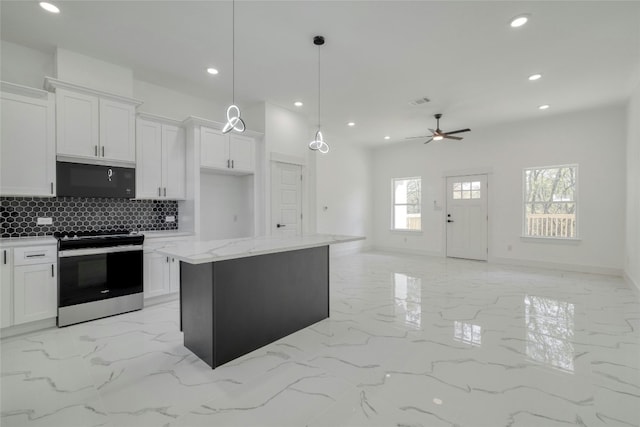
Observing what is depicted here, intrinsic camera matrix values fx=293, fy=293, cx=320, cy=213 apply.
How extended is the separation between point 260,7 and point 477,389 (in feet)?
11.6

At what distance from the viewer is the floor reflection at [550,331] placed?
2389 millimetres

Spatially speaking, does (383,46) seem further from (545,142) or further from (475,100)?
(545,142)

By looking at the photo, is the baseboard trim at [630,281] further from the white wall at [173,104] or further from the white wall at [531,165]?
the white wall at [173,104]

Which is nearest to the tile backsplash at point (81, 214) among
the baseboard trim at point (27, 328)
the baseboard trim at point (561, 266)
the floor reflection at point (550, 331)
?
the baseboard trim at point (27, 328)

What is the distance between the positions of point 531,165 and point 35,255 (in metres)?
7.90

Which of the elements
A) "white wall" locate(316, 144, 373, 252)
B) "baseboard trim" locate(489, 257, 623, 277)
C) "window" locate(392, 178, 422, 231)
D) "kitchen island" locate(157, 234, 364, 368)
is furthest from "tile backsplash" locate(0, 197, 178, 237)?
"baseboard trim" locate(489, 257, 623, 277)

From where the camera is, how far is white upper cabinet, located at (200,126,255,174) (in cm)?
425

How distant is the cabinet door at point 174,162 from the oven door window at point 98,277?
1.03 m

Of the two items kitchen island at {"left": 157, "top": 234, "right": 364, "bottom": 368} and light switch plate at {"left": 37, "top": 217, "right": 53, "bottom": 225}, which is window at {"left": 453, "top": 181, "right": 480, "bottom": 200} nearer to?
kitchen island at {"left": 157, "top": 234, "right": 364, "bottom": 368}

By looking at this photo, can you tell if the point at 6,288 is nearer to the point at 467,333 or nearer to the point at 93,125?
the point at 93,125

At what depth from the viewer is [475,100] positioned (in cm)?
491

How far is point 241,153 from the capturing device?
4.73 m

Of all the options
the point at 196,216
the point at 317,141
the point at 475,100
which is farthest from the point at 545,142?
the point at 196,216

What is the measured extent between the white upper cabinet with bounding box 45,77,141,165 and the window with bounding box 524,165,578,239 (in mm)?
7145
